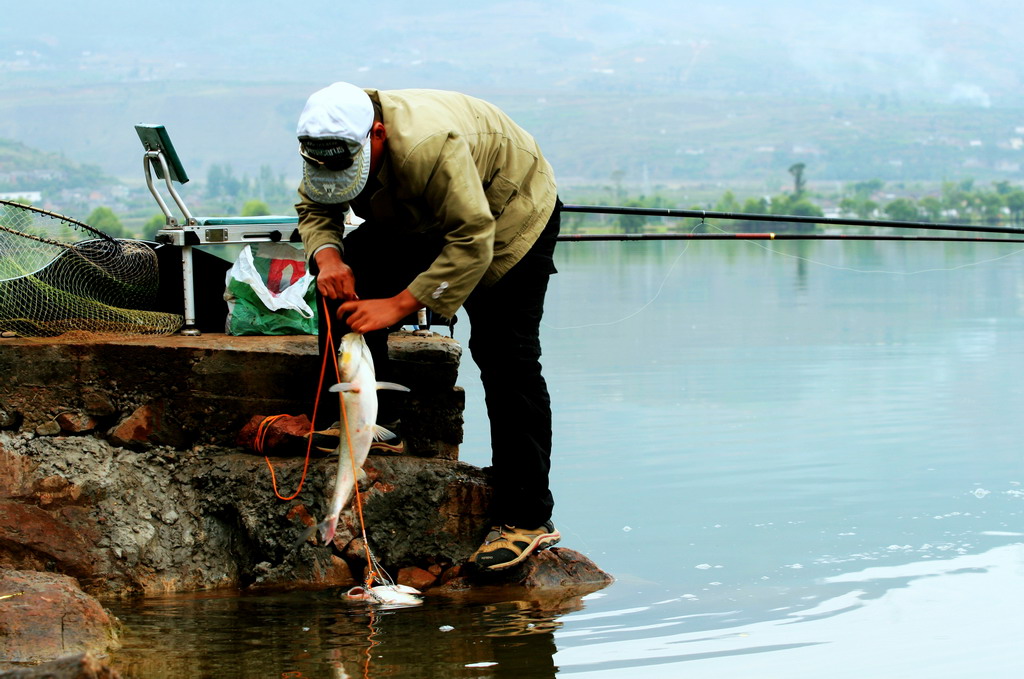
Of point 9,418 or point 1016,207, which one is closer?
point 9,418

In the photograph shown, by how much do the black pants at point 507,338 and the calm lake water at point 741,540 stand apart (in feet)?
1.41

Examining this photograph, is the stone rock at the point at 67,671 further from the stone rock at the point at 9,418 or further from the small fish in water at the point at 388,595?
the stone rock at the point at 9,418

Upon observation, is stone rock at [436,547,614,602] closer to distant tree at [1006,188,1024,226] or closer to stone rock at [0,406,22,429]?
stone rock at [0,406,22,429]

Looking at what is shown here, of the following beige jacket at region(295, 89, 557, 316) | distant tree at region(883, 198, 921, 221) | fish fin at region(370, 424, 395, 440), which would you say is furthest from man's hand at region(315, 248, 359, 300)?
distant tree at region(883, 198, 921, 221)

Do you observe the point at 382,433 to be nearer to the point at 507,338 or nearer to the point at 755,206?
the point at 507,338

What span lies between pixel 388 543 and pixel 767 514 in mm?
2357

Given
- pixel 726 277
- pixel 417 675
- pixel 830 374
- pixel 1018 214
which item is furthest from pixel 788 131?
pixel 417 675

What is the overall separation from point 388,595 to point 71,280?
218 centimetres

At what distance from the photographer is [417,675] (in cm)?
400

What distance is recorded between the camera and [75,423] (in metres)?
5.27

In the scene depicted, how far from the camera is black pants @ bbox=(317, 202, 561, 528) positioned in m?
4.74

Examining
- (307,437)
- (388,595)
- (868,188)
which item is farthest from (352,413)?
(868,188)

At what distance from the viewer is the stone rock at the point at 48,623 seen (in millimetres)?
3891

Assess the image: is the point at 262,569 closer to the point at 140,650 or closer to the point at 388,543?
the point at 388,543
